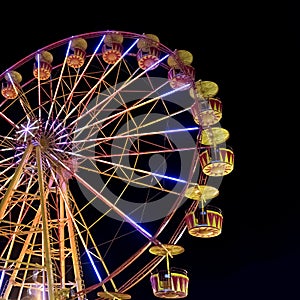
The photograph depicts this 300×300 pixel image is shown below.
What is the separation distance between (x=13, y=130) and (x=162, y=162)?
11.1 feet

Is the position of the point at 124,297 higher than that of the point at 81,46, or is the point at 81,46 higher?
the point at 81,46

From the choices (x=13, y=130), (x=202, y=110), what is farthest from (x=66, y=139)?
(x=202, y=110)

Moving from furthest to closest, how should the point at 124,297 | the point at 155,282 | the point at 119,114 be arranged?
1. the point at 119,114
2. the point at 155,282
3. the point at 124,297

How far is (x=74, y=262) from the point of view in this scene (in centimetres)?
1210

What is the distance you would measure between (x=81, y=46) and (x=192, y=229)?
4.92 meters

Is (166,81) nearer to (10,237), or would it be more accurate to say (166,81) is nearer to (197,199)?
(197,199)

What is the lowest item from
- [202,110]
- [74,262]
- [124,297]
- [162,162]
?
[124,297]

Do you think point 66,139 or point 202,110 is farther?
point 202,110

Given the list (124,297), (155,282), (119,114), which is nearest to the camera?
(124,297)

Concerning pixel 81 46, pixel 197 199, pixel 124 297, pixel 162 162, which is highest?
pixel 81 46

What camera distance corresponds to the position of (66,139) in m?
12.4

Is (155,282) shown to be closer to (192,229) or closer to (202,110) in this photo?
(192,229)

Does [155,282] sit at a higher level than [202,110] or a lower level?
lower

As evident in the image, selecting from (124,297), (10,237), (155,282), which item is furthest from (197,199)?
(10,237)
